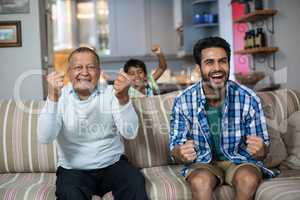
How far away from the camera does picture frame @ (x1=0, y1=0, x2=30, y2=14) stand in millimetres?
3896

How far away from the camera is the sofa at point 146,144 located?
2246mm

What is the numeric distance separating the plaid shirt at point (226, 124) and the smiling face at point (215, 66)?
0.21 ft

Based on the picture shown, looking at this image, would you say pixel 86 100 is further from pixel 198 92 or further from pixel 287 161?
pixel 287 161

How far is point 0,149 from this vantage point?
2408mm

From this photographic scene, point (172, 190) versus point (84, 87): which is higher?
point (84, 87)

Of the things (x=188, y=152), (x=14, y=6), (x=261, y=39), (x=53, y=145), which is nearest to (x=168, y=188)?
(x=188, y=152)

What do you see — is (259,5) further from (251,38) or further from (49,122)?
(49,122)

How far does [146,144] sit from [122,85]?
59 cm

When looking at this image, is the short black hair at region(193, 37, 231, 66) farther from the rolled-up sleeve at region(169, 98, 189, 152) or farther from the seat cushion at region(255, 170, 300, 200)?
the seat cushion at region(255, 170, 300, 200)

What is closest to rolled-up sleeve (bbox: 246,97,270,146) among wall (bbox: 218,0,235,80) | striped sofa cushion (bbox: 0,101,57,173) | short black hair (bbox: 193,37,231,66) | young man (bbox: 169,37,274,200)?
young man (bbox: 169,37,274,200)

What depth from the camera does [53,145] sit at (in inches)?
Result: 95.3

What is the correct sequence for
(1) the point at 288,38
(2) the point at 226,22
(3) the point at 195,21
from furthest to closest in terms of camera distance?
1. (3) the point at 195,21
2. (2) the point at 226,22
3. (1) the point at 288,38

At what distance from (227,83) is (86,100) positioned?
2.41 ft

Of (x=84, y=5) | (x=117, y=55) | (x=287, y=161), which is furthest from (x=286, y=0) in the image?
(x=84, y=5)
